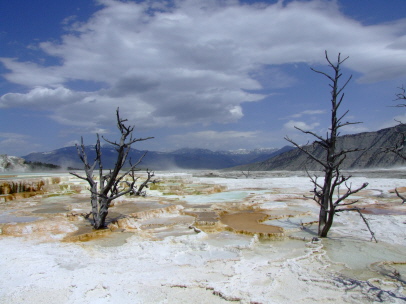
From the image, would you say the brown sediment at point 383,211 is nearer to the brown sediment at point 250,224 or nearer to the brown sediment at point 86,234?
the brown sediment at point 250,224

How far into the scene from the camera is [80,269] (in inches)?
208

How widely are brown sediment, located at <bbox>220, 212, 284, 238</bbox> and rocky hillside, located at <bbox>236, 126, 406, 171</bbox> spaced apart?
106 ft

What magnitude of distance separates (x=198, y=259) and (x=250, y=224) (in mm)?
3523

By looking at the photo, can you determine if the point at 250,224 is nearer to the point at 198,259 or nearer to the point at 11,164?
the point at 198,259

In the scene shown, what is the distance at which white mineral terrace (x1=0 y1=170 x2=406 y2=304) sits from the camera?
438cm

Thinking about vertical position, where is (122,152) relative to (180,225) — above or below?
above

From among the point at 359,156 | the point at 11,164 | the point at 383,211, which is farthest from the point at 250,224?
the point at 359,156

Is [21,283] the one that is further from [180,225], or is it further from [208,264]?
[180,225]

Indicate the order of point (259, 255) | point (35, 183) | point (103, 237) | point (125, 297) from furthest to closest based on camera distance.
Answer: point (35, 183), point (103, 237), point (259, 255), point (125, 297)

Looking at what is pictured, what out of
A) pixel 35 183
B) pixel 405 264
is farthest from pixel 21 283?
pixel 35 183

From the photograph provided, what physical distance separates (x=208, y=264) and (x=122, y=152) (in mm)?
3645

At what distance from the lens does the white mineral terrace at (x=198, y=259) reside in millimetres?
4379

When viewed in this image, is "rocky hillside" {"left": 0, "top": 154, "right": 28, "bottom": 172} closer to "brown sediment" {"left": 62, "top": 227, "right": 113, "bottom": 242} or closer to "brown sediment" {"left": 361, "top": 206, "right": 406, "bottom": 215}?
"brown sediment" {"left": 62, "top": 227, "right": 113, "bottom": 242}

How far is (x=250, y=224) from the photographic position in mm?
9094
